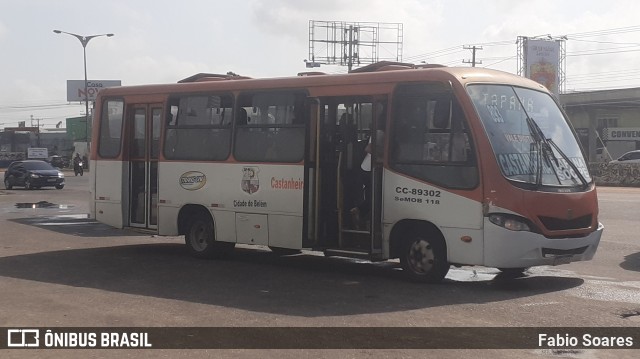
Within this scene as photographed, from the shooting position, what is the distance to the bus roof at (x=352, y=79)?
11.0m

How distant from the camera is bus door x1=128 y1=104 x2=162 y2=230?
48.8 feet

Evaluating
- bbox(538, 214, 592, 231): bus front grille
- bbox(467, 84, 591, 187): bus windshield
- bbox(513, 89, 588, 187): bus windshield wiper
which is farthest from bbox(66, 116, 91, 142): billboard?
bbox(538, 214, 592, 231): bus front grille

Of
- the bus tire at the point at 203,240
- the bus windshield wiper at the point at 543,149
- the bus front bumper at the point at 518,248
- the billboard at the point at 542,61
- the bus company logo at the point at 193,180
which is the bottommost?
the bus tire at the point at 203,240

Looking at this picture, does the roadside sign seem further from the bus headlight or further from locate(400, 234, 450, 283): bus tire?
the bus headlight

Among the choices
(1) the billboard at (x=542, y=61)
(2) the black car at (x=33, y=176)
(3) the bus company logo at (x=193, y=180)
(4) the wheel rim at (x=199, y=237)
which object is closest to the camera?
(3) the bus company logo at (x=193, y=180)

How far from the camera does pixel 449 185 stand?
1075cm

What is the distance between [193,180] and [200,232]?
3.07ft

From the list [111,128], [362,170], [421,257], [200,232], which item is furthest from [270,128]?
[111,128]

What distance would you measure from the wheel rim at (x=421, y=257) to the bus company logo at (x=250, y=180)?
305 cm

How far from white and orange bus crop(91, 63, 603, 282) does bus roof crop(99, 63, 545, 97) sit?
0.02 m

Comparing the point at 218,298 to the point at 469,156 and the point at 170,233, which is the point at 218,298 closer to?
the point at 469,156

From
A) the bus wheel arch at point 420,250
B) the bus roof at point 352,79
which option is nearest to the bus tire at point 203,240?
the bus roof at point 352,79

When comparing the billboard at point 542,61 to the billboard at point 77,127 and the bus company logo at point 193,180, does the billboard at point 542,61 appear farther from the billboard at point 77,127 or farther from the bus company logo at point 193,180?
the billboard at point 77,127

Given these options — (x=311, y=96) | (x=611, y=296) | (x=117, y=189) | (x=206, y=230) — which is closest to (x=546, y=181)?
(x=611, y=296)
